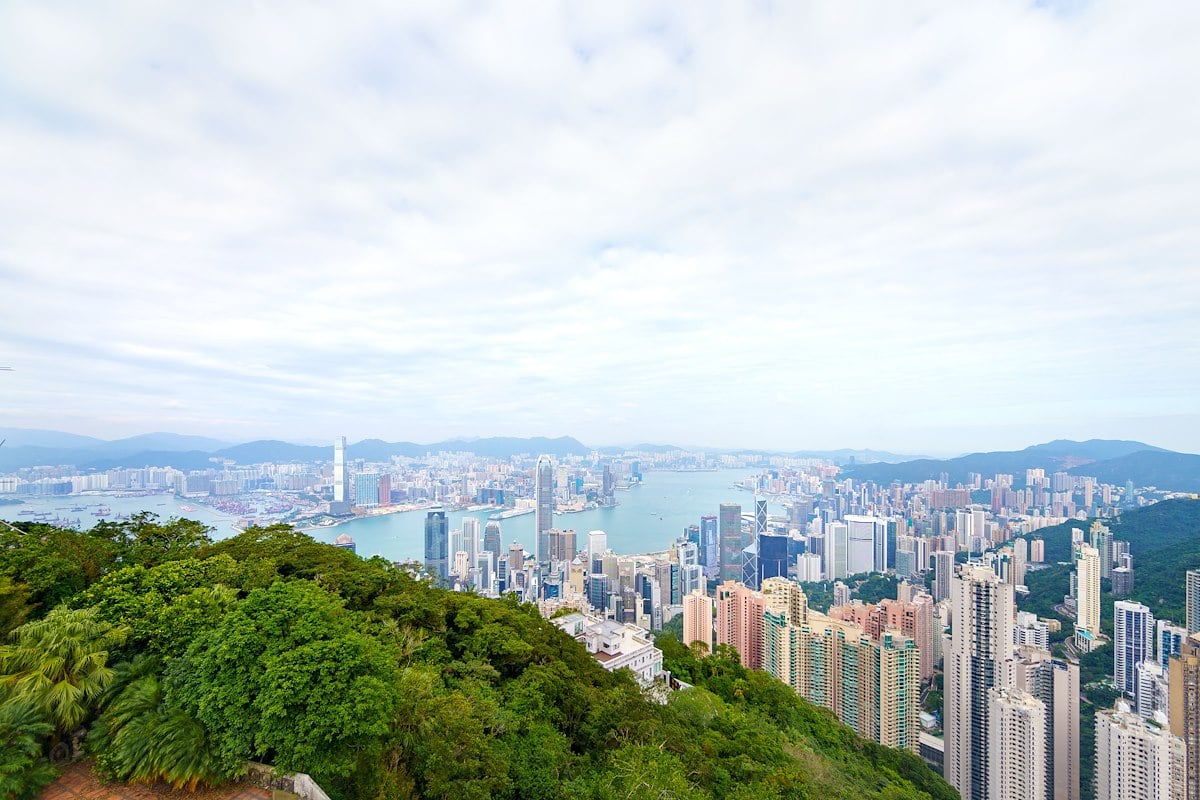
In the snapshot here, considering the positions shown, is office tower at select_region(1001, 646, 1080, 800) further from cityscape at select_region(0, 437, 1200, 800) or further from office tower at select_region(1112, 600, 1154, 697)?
office tower at select_region(1112, 600, 1154, 697)

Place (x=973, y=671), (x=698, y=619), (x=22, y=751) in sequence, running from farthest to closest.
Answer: (x=698, y=619), (x=973, y=671), (x=22, y=751)

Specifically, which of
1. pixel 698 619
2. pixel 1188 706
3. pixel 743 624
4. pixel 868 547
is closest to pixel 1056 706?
pixel 1188 706

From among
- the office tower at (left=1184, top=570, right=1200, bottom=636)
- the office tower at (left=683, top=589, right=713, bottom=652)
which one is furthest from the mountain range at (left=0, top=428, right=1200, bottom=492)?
the office tower at (left=1184, top=570, right=1200, bottom=636)

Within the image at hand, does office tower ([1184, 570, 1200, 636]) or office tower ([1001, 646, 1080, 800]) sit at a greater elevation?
office tower ([1184, 570, 1200, 636])

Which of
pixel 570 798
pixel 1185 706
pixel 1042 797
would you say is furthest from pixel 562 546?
pixel 570 798

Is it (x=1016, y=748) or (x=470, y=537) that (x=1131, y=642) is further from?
(x=470, y=537)

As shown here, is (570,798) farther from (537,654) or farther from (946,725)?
(946,725)
